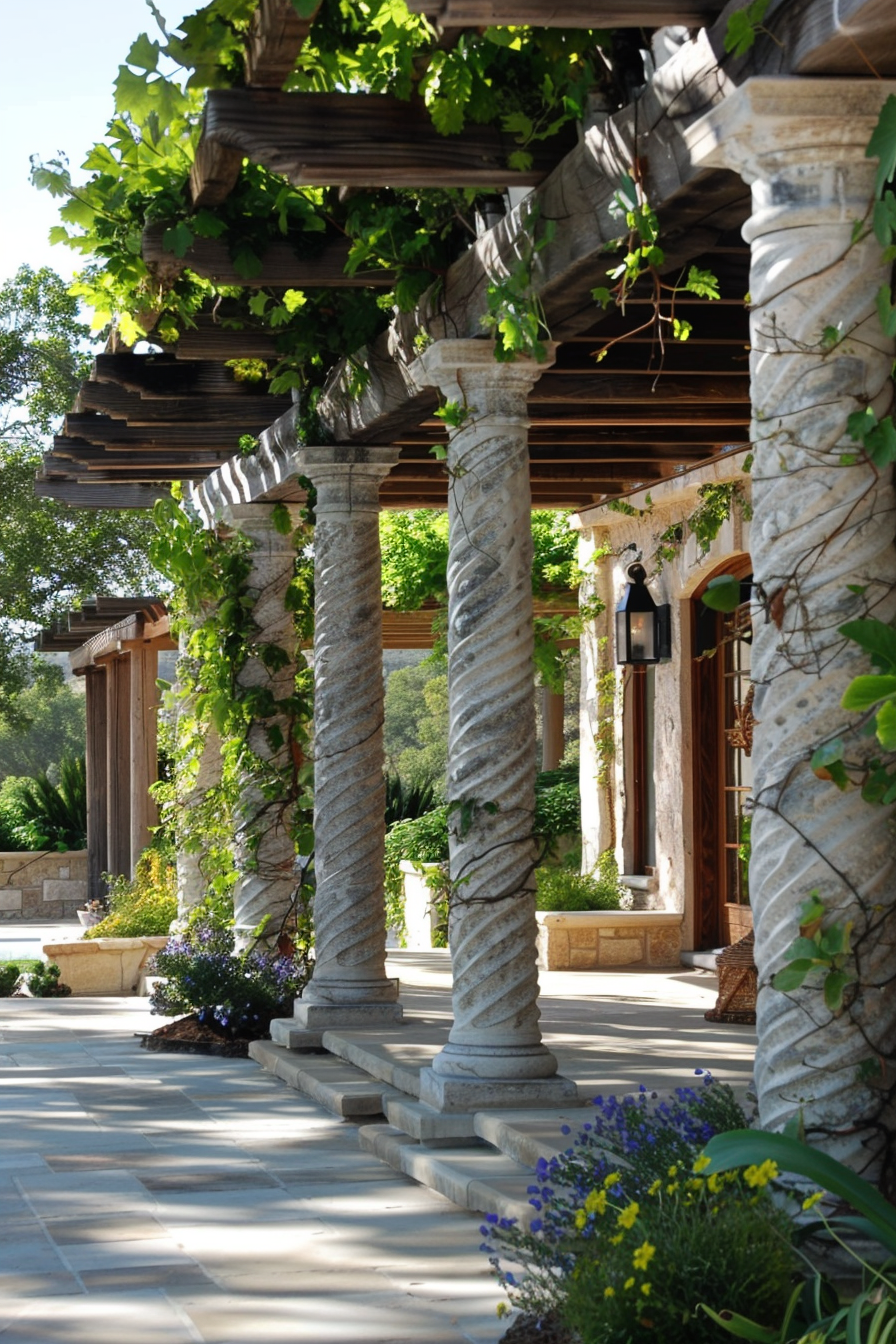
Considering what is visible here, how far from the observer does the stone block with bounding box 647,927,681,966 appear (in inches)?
441

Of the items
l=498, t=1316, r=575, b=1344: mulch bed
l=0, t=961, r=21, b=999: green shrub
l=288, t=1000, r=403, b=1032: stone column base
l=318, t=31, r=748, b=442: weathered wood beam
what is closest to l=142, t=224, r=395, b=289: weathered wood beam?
l=318, t=31, r=748, b=442: weathered wood beam

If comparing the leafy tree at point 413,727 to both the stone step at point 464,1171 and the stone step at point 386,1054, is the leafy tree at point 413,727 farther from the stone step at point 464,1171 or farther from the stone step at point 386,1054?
the stone step at point 464,1171

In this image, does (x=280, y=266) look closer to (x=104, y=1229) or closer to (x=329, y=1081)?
(x=329, y=1081)

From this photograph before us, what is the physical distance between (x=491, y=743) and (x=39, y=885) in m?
16.4

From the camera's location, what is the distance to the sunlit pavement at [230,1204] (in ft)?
14.4

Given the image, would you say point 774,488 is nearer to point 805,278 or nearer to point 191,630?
point 805,278

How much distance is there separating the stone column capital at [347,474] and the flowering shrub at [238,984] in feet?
8.31

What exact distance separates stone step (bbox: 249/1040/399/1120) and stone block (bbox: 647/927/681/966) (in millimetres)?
3325

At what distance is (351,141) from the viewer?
5051mm

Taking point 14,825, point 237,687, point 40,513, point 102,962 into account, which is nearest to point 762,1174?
point 237,687

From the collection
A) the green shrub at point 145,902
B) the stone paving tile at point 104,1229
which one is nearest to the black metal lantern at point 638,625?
the green shrub at point 145,902

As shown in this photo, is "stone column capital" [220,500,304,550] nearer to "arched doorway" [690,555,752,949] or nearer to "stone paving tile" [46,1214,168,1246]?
"arched doorway" [690,555,752,949]

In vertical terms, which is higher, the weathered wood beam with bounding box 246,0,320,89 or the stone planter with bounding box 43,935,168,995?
the weathered wood beam with bounding box 246,0,320,89

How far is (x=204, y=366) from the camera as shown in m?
8.90
